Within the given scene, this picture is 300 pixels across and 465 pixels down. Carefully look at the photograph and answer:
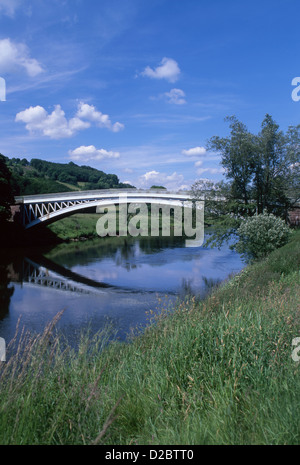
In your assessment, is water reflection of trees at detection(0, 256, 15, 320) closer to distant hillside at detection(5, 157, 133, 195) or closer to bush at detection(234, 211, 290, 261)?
bush at detection(234, 211, 290, 261)

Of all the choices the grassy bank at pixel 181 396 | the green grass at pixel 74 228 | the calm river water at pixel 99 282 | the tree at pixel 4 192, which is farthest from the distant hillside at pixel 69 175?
the grassy bank at pixel 181 396

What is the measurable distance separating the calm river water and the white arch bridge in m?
4.76

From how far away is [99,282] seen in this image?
61.9 ft

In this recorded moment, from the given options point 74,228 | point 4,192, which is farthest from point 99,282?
point 74,228

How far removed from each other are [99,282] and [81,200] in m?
19.6

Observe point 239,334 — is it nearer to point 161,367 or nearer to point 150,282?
point 161,367

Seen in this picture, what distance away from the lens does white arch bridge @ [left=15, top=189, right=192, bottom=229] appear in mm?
32500

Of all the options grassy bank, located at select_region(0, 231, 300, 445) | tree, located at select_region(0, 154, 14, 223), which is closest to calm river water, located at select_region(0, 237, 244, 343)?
grassy bank, located at select_region(0, 231, 300, 445)

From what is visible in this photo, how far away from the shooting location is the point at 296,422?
2.84 meters

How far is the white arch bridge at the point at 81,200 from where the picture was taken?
32.5 metres

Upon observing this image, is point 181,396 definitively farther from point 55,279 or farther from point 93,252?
point 93,252

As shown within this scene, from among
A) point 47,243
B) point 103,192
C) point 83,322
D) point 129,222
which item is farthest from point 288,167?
point 129,222

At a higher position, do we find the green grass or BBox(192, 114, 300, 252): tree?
BBox(192, 114, 300, 252): tree
